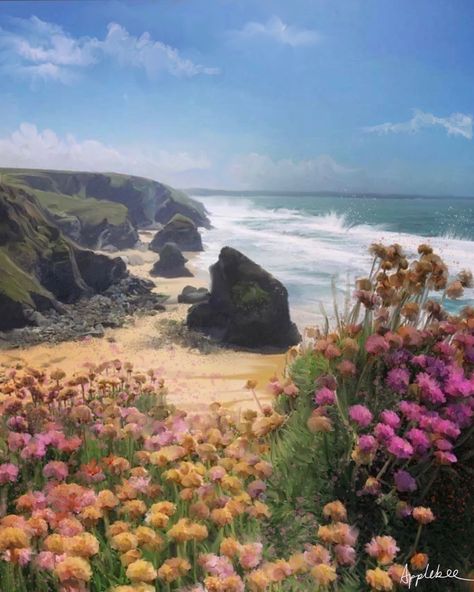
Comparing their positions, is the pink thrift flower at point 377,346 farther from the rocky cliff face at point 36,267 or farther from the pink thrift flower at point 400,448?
the rocky cliff face at point 36,267

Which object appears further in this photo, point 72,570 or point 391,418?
point 391,418

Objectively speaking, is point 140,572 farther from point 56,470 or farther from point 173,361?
point 173,361

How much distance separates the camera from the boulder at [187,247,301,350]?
13938mm

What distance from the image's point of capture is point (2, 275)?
16.1m

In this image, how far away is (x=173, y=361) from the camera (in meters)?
12.3

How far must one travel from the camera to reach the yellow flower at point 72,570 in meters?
1.89

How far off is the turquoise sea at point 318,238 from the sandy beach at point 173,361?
8.24 feet

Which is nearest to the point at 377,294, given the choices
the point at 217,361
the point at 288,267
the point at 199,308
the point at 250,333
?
the point at 217,361

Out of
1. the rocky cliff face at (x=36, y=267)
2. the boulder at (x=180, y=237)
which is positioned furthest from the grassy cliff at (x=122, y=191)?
the rocky cliff face at (x=36, y=267)

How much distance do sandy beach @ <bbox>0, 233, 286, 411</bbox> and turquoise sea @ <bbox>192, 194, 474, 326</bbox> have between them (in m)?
2.51

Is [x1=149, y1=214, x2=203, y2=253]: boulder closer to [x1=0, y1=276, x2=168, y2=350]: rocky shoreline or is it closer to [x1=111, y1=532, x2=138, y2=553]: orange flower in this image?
[x1=0, y1=276, x2=168, y2=350]: rocky shoreline

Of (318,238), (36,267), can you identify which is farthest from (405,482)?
(318,238)

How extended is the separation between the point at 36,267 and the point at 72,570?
17.4 m
